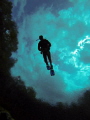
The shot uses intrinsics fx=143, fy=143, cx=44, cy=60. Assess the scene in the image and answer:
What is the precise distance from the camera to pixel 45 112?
1232 inches

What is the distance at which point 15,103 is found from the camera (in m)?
26.8

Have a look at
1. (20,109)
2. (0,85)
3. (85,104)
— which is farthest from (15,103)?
(85,104)

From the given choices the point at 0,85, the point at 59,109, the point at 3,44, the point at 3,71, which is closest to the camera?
the point at 3,44

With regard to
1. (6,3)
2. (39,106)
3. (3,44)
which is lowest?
(39,106)

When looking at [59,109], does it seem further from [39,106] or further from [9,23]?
[9,23]

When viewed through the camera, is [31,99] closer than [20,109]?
No

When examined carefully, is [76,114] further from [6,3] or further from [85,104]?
[6,3]

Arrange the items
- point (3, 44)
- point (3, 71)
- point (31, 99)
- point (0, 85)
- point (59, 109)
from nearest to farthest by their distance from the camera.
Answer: point (3, 44) < point (3, 71) < point (0, 85) < point (31, 99) < point (59, 109)

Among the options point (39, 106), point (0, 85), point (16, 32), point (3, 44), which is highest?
point (16, 32)

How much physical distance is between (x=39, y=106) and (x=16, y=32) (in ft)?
58.9

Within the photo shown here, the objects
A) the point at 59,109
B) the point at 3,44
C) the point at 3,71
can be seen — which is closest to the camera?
the point at 3,44

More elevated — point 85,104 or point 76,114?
point 85,104

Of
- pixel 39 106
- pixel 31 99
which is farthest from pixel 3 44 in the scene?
pixel 39 106

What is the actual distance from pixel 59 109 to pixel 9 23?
23048 millimetres
